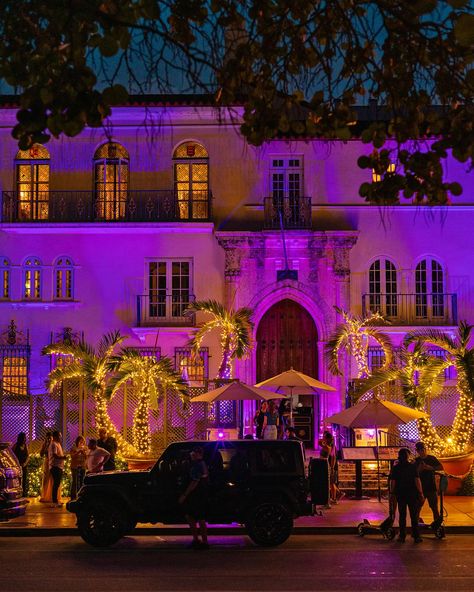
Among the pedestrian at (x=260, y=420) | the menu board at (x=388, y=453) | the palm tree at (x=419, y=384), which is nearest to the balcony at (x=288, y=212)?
the pedestrian at (x=260, y=420)

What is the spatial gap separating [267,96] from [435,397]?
16909mm

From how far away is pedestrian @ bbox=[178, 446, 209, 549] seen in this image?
52.2 feet

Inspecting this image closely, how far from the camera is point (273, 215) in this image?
31266 mm

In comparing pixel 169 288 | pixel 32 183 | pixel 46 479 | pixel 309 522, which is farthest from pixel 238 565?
pixel 32 183

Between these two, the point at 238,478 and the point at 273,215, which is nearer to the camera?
the point at 238,478

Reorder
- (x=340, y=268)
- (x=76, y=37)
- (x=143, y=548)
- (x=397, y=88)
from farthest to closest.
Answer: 1. (x=340, y=268)
2. (x=143, y=548)
3. (x=397, y=88)
4. (x=76, y=37)

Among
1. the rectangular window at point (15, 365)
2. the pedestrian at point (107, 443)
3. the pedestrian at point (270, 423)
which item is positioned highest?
the rectangular window at point (15, 365)

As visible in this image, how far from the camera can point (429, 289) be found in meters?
31.6

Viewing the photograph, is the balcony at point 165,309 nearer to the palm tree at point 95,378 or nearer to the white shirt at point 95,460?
the palm tree at point 95,378

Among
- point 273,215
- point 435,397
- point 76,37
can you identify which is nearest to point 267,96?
point 76,37

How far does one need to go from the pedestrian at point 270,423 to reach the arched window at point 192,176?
305 inches

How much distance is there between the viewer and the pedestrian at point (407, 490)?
16073 mm

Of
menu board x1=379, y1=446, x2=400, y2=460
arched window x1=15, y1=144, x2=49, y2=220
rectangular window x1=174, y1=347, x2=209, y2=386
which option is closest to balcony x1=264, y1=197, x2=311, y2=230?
rectangular window x1=174, y1=347, x2=209, y2=386

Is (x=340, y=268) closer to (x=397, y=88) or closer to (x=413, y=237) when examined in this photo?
(x=413, y=237)
